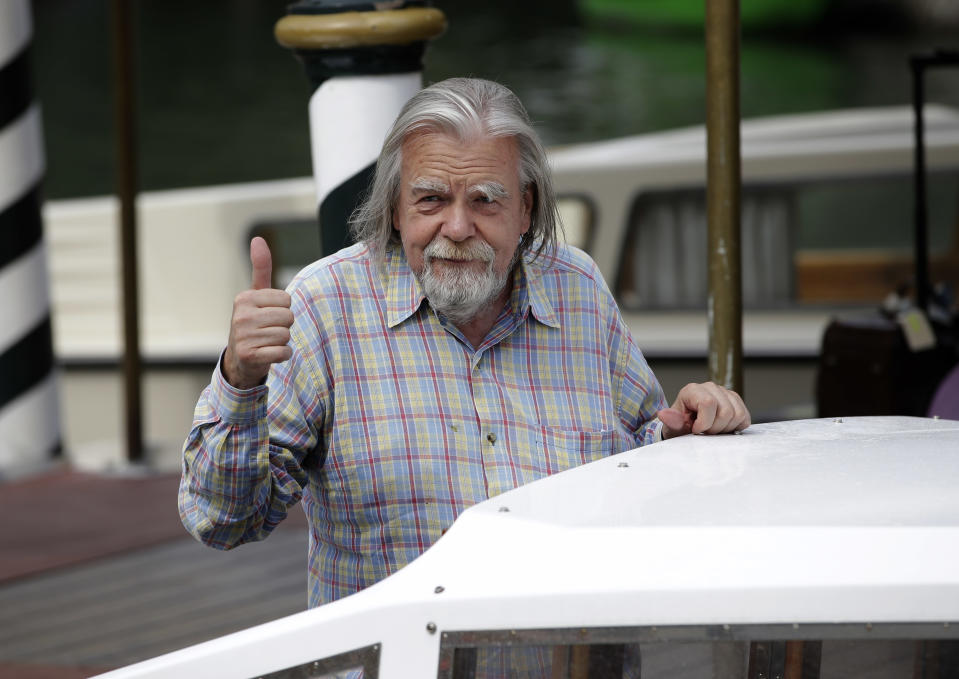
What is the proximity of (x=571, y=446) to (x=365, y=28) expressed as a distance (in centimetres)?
123

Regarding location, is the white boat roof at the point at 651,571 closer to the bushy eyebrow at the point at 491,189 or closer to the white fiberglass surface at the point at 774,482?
the white fiberglass surface at the point at 774,482

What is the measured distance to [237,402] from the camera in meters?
1.86

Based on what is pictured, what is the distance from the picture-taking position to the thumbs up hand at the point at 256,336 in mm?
1828

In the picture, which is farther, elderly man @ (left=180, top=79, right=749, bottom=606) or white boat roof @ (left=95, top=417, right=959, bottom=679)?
elderly man @ (left=180, top=79, right=749, bottom=606)

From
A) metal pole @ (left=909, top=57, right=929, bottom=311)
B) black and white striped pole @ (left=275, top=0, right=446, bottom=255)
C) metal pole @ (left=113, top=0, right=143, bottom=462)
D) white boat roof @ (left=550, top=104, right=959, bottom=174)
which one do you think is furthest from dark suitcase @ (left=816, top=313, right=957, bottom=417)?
metal pole @ (left=113, top=0, right=143, bottom=462)

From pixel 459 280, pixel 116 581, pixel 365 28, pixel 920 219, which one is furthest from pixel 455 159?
pixel 920 219

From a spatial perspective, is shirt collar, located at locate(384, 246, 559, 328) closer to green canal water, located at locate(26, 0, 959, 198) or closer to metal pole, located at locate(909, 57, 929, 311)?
metal pole, located at locate(909, 57, 929, 311)

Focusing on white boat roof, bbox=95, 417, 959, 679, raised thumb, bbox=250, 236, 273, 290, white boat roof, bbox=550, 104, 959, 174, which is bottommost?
white boat roof, bbox=550, 104, 959, 174

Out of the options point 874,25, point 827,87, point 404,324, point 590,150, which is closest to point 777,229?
point 590,150

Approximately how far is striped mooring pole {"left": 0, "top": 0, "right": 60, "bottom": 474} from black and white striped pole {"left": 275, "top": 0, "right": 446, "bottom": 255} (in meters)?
3.20

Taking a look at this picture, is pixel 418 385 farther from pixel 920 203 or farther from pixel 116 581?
pixel 920 203

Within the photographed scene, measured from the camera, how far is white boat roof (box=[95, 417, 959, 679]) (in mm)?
1370

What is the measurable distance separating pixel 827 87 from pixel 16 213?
2139 centimetres

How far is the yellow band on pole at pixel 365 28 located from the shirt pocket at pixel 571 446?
3.89ft
